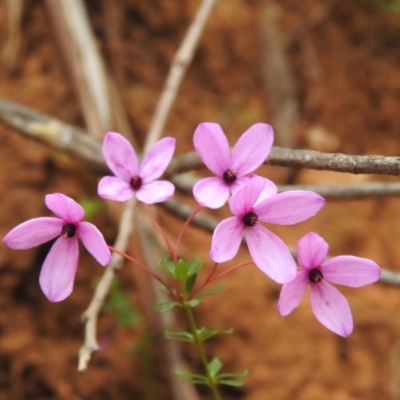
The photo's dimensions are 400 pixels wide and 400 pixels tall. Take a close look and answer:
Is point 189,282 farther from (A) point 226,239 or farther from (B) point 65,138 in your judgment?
(B) point 65,138

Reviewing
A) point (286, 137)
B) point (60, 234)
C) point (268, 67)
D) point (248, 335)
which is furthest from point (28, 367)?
point (268, 67)

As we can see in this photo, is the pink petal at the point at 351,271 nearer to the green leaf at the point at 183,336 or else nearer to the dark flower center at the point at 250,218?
the dark flower center at the point at 250,218

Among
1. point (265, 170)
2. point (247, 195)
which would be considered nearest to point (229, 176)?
point (247, 195)

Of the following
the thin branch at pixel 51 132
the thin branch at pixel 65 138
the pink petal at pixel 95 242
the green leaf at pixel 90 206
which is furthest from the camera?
the green leaf at pixel 90 206

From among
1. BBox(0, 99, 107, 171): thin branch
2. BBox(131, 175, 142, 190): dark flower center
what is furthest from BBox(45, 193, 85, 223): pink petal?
BBox(0, 99, 107, 171): thin branch

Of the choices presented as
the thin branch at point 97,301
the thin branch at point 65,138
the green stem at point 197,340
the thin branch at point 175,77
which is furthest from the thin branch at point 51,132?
the green stem at point 197,340

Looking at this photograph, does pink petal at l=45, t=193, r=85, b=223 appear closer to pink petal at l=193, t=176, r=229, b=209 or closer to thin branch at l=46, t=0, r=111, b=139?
pink petal at l=193, t=176, r=229, b=209
